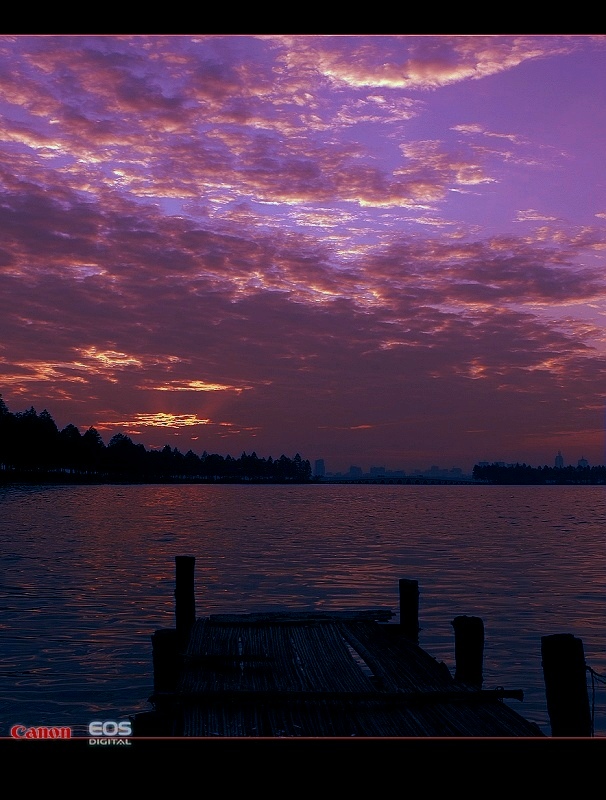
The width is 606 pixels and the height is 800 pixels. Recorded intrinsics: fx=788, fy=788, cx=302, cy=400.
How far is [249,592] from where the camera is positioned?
94.3 ft

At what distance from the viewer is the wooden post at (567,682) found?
748cm

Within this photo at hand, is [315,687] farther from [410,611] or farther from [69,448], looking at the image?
[69,448]

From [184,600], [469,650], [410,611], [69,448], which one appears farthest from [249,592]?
[69,448]

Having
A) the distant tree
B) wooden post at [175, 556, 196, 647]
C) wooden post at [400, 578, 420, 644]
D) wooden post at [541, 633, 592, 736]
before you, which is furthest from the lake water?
the distant tree

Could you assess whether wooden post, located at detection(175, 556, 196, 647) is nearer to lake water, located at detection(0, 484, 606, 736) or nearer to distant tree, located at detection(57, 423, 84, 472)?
lake water, located at detection(0, 484, 606, 736)

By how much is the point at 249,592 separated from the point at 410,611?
15637mm

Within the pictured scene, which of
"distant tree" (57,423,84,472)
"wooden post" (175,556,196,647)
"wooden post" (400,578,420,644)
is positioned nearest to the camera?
"wooden post" (400,578,420,644)

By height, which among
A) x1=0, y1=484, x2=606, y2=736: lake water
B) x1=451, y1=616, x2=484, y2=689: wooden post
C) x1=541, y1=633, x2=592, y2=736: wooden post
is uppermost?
x1=541, y1=633, x2=592, y2=736: wooden post

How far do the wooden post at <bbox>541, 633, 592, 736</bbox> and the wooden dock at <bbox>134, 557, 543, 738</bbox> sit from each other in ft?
1.02

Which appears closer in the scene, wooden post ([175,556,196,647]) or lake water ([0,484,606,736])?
wooden post ([175,556,196,647])

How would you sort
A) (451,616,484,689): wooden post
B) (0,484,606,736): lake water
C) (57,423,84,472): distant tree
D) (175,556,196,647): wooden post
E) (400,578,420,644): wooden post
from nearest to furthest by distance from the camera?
(451,616,484,689): wooden post → (400,578,420,644): wooden post → (175,556,196,647): wooden post → (0,484,606,736): lake water → (57,423,84,472): distant tree

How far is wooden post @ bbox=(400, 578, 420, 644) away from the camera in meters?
13.6

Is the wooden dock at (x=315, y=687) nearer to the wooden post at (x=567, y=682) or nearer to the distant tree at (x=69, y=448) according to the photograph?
the wooden post at (x=567, y=682)
